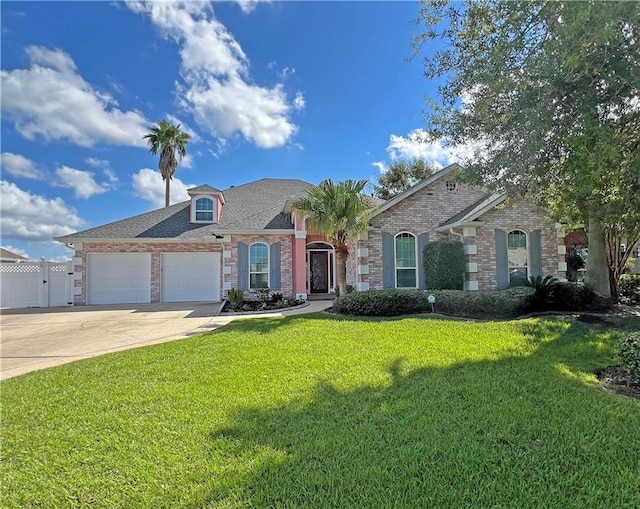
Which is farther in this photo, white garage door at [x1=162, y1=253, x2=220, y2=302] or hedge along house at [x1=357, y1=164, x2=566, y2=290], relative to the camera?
white garage door at [x1=162, y1=253, x2=220, y2=302]

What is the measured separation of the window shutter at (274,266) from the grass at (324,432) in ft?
33.0

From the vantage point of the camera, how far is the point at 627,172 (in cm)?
632

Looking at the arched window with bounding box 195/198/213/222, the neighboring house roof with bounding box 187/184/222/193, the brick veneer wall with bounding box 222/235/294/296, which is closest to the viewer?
the brick veneer wall with bounding box 222/235/294/296

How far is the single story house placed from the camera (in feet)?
46.0

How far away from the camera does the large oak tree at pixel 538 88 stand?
532cm

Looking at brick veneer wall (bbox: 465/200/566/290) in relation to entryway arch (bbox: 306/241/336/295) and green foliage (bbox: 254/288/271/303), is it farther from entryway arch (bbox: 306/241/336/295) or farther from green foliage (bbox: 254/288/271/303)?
green foliage (bbox: 254/288/271/303)

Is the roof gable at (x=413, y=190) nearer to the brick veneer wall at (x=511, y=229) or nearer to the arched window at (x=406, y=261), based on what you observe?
the arched window at (x=406, y=261)

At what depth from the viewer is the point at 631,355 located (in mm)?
4746

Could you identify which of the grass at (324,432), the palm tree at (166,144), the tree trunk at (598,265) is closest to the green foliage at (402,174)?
the palm tree at (166,144)

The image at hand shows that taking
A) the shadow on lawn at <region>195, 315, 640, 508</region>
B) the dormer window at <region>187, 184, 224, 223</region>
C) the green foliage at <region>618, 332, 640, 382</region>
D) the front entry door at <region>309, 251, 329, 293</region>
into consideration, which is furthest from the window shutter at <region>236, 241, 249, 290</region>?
the green foliage at <region>618, 332, 640, 382</region>

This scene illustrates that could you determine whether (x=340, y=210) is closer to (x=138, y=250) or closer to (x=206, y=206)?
(x=206, y=206)

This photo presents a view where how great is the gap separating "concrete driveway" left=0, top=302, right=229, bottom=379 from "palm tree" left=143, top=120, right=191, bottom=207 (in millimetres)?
13444

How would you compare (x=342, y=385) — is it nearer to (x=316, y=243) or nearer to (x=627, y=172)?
(x=627, y=172)

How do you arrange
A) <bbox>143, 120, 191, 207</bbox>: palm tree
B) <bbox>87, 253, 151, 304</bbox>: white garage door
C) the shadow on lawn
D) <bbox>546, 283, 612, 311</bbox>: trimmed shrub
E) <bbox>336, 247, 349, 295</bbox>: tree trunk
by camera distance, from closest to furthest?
the shadow on lawn
<bbox>546, 283, 612, 311</bbox>: trimmed shrub
<bbox>336, 247, 349, 295</bbox>: tree trunk
<bbox>87, 253, 151, 304</bbox>: white garage door
<bbox>143, 120, 191, 207</bbox>: palm tree
